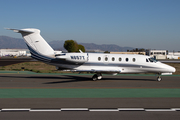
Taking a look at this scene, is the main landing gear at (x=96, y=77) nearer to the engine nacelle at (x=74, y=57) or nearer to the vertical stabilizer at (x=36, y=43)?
the engine nacelle at (x=74, y=57)

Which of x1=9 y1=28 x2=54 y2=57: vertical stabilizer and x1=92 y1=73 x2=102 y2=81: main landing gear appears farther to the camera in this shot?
→ x1=9 y1=28 x2=54 y2=57: vertical stabilizer

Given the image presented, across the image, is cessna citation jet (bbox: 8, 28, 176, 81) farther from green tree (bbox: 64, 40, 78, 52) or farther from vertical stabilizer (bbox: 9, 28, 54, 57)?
green tree (bbox: 64, 40, 78, 52)

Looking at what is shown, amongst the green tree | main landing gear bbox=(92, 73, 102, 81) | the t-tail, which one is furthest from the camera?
the green tree

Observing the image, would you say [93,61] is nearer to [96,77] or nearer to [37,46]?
[96,77]

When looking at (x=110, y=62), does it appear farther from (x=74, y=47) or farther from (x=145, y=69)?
(x=74, y=47)

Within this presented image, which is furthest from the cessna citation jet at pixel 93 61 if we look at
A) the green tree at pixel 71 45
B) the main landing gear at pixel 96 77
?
the green tree at pixel 71 45

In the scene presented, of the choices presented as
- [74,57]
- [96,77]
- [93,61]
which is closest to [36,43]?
[74,57]

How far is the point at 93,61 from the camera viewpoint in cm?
2034

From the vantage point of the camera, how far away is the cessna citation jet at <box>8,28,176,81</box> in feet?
66.2

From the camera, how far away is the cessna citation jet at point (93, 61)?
66.2 feet

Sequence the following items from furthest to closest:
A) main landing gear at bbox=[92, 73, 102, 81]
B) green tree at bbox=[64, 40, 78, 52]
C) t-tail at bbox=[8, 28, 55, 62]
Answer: green tree at bbox=[64, 40, 78, 52] → t-tail at bbox=[8, 28, 55, 62] → main landing gear at bbox=[92, 73, 102, 81]

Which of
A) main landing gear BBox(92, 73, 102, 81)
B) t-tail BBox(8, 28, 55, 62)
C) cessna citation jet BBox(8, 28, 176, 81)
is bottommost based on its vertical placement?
main landing gear BBox(92, 73, 102, 81)

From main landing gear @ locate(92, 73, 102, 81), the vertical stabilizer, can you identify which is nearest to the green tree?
the vertical stabilizer

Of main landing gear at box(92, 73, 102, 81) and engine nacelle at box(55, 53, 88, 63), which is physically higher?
engine nacelle at box(55, 53, 88, 63)
